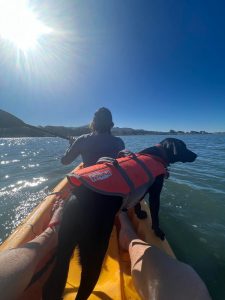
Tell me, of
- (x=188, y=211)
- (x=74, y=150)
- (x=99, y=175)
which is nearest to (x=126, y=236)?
(x=99, y=175)

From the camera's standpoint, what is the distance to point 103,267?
3.34 meters

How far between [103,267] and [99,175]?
179 centimetres

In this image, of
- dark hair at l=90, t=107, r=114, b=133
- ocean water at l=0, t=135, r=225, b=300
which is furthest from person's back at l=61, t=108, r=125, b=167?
ocean water at l=0, t=135, r=225, b=300

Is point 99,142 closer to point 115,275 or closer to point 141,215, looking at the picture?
point 141,215

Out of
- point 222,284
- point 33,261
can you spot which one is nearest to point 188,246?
point 222,284

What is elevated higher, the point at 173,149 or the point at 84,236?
the point at 173,149

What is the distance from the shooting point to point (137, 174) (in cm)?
281

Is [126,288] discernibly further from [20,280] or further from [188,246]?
[188,246]

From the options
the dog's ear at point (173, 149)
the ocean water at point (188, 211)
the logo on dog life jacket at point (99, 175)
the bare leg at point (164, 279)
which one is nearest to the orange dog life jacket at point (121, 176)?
the logo on dog life jacket at point (99, 175)

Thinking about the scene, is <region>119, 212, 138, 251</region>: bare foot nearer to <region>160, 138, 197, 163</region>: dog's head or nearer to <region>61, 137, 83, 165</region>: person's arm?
<region>160, 138, 197, 163</region>: dog's head

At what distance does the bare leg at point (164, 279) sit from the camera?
1.74 metres

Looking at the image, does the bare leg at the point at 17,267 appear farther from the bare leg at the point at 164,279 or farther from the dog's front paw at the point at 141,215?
the dog's front paw at the point at 141,215

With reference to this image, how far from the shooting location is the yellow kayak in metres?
2.67

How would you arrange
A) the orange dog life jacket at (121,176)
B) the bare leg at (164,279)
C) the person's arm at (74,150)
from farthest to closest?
the person's arm at (74,150), the orange dog life jacket at (121,176), the bare leg at (164,279)
